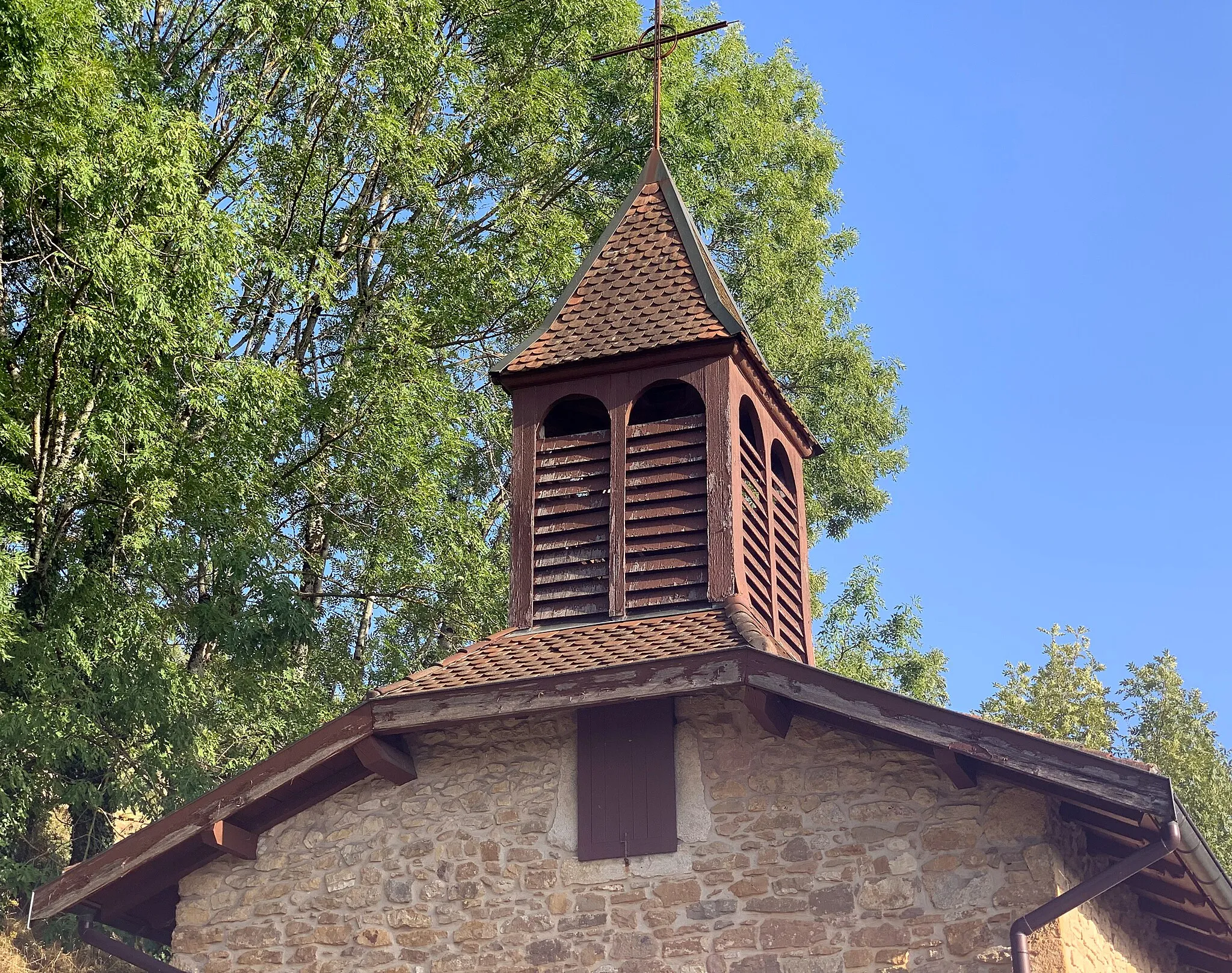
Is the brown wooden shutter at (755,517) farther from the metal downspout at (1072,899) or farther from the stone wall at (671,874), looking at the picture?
the metal downspout at (1072,899)

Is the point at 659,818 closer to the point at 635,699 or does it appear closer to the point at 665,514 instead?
the point at 635,699

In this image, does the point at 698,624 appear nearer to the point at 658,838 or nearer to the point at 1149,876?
the point at 658,838

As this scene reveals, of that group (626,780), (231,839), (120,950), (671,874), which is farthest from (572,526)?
(120,950)

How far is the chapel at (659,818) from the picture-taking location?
294 inches

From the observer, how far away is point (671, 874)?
314 inches

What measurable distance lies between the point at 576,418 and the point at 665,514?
159 centimetres

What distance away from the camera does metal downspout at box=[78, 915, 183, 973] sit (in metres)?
8.46

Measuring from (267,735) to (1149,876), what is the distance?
324 inches

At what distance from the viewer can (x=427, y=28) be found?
1570 cm

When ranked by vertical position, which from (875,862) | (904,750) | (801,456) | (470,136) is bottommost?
(875,862)

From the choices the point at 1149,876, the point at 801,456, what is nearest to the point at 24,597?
the point at 801,456

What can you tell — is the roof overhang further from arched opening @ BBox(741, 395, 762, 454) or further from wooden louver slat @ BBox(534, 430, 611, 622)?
arched opening @ BBox(741, 395, 762, 454)

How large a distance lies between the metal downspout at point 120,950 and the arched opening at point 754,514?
406 cm

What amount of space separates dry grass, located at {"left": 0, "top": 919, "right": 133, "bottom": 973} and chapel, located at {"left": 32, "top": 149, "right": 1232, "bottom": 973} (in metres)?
3.65
